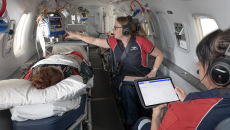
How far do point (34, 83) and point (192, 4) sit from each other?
7.80 ft

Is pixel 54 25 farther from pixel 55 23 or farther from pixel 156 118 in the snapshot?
pixel 156 118

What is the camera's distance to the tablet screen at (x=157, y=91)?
167cm

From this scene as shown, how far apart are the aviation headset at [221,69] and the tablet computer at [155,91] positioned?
0.81 m

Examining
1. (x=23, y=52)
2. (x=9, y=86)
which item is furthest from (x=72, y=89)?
(x=23, y=52)

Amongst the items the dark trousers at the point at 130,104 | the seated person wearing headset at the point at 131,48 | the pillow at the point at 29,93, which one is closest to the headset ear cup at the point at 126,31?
the seated person wearing headset at the point at 131,48

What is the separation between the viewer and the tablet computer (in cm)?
166

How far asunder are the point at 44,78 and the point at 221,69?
5.62ft

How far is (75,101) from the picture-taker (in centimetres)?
189

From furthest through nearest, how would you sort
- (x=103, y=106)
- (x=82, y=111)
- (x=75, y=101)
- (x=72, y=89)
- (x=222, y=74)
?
1. (x=103, y=106)
2. (x=82, y=111)
3. (x=75, y=101)
4. (x=72, y=89)
5. (x=222, y=74)

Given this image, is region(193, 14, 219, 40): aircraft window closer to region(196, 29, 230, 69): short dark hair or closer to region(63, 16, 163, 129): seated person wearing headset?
region(63, 16, 163, 129): seated person wearing headset

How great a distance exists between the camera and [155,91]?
1742 millimetres

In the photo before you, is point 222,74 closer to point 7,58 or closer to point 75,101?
point 75,101

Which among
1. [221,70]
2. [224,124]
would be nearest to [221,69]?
[221,70]

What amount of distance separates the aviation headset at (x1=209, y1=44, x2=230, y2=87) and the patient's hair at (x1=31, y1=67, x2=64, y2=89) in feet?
5.39
